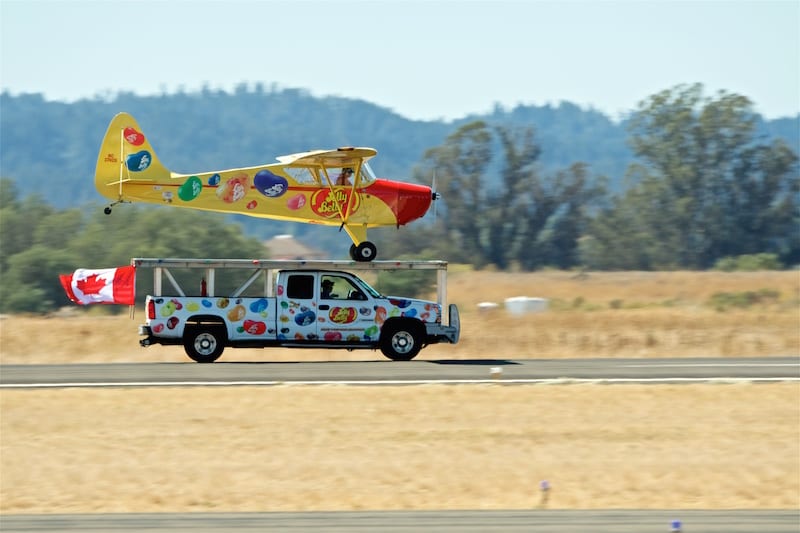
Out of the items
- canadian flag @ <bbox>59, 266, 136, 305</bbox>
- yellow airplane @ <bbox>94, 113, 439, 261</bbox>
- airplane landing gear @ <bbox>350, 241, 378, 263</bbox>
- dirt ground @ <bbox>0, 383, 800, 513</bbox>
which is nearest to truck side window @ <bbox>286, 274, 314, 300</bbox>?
yellow airplane @ <bbox>94, 113, 439, 261</bbox>

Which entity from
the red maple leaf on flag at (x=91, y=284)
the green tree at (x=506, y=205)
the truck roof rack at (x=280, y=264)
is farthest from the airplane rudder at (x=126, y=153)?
the green tree at (x=506, y=205)

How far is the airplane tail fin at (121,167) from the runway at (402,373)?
3.88 meters

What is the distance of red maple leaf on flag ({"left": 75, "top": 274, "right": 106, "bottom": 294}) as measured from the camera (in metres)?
25.2

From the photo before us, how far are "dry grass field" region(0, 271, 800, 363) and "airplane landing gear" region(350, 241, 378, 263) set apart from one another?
346cm

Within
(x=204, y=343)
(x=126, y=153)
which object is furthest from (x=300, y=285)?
(x=126, y=153)

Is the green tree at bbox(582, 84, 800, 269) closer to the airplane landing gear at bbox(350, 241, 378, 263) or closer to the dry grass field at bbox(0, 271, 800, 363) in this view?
the dry grass field at bbox(0, 271, 800, 363)

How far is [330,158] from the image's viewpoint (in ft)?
85.3

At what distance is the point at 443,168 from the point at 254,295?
5337cm

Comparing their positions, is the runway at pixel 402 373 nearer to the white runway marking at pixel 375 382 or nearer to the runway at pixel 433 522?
the white runway marking at pixel 375 382

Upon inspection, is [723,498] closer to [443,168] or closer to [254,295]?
[254,295]

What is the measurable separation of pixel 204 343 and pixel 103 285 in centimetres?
246

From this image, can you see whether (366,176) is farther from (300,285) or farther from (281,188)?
(300,285)

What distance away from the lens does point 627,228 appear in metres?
80.2

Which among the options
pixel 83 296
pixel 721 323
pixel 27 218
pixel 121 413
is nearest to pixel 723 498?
pixel 121 413
